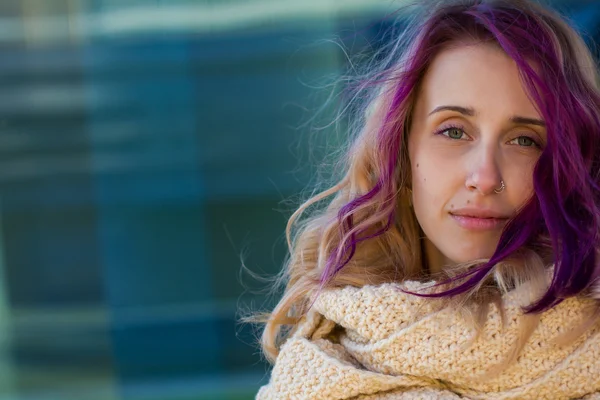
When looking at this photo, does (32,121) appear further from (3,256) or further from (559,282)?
(559,282)

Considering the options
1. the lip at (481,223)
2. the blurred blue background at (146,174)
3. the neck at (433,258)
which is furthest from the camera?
A: the blurred blue background at (146,174)

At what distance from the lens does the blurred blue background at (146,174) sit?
464cm

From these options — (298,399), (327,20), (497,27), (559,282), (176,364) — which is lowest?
(176,364)

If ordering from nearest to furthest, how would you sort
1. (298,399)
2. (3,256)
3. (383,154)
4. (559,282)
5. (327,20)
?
(559,282)
(298,399)
(383,154)
(327,20)
(3,256)

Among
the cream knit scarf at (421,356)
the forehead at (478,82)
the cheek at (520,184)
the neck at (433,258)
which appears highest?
the forehead at (478,82)

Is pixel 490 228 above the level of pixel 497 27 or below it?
below

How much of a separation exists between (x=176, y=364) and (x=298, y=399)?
3.36m

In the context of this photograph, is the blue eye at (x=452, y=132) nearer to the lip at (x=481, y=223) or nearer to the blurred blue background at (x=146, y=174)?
the lip at (x=481, y=223)

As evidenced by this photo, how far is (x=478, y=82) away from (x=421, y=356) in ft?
1.60

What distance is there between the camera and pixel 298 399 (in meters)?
1.47

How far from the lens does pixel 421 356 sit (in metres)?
1.40

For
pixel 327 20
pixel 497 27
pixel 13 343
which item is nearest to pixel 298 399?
pixel 497 27

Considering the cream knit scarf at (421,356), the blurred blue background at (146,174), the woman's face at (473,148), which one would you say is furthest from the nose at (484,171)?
the blurred blue background at (146,174)

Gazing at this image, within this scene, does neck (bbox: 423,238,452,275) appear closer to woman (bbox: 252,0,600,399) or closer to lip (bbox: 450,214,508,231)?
woman (bbox: 252,0,600,399)
